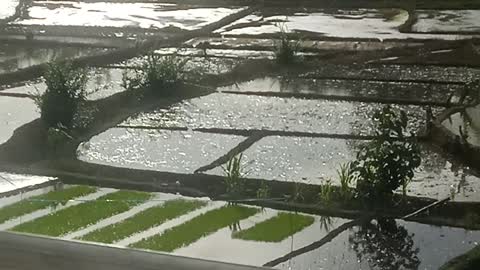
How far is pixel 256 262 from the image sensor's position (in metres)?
3.02

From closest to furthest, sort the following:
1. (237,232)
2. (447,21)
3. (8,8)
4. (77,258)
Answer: (77,258), (237,232), (447,21), (8,8)

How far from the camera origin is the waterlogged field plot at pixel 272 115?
16.0 ft

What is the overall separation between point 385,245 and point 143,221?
849 millimetres

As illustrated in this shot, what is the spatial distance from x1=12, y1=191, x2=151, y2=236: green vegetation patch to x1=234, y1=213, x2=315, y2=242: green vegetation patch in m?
0.53

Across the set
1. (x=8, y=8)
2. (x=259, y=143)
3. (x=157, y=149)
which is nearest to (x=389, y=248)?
(x=259, y=143)

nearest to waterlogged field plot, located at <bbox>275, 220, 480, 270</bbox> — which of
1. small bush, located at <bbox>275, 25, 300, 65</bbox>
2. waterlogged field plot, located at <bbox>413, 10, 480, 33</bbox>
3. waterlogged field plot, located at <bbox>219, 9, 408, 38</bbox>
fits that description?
small bush, located at <bbox>275, 25, 300, 65</bbox>

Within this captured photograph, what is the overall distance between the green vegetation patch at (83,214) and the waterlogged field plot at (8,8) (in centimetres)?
572

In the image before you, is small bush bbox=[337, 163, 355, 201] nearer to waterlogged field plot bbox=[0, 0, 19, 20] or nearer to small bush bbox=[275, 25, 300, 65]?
small bush bbox=[275, 25, 300, 65]

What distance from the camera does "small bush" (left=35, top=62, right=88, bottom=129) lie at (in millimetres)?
4883

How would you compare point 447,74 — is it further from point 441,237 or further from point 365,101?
point 441,237

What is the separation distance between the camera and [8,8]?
32.3 feet

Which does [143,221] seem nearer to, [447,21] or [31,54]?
[31,54]

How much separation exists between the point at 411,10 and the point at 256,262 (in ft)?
19.6

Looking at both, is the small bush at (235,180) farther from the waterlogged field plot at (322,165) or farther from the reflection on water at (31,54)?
the reflection on water at (31,54)
